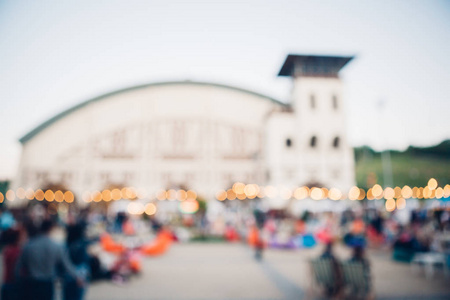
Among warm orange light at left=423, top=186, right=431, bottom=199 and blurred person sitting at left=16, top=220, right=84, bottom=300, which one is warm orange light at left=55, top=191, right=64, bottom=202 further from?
warm orange light at left=423, top=186, right=431, bottom=199

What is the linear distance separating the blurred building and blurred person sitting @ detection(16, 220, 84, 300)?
21258mm

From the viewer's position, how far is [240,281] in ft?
25.3

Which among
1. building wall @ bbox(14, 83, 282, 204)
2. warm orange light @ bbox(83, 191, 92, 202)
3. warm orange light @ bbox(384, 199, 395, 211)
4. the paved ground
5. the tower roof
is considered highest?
the tower roof

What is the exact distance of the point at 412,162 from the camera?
43.6m

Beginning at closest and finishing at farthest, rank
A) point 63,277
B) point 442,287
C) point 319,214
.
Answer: point 63,277, point 442,287, point 319,214

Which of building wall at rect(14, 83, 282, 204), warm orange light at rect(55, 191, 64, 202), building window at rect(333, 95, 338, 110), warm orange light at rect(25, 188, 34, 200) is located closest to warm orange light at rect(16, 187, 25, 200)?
warm orange light at rect(25, 188, 34, 200)

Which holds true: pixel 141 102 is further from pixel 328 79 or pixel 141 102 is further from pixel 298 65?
pixel 328 79

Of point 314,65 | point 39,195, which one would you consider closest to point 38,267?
point 39,195

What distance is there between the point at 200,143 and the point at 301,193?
10.9 metres

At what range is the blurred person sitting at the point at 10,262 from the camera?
352 cm

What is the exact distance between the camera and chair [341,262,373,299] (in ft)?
18.5

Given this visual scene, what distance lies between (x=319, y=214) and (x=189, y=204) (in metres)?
10.7

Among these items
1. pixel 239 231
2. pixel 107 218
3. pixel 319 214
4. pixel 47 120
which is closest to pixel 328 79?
pixel 319 214

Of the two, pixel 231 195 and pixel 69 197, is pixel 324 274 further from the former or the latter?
→ pixel 69 197
